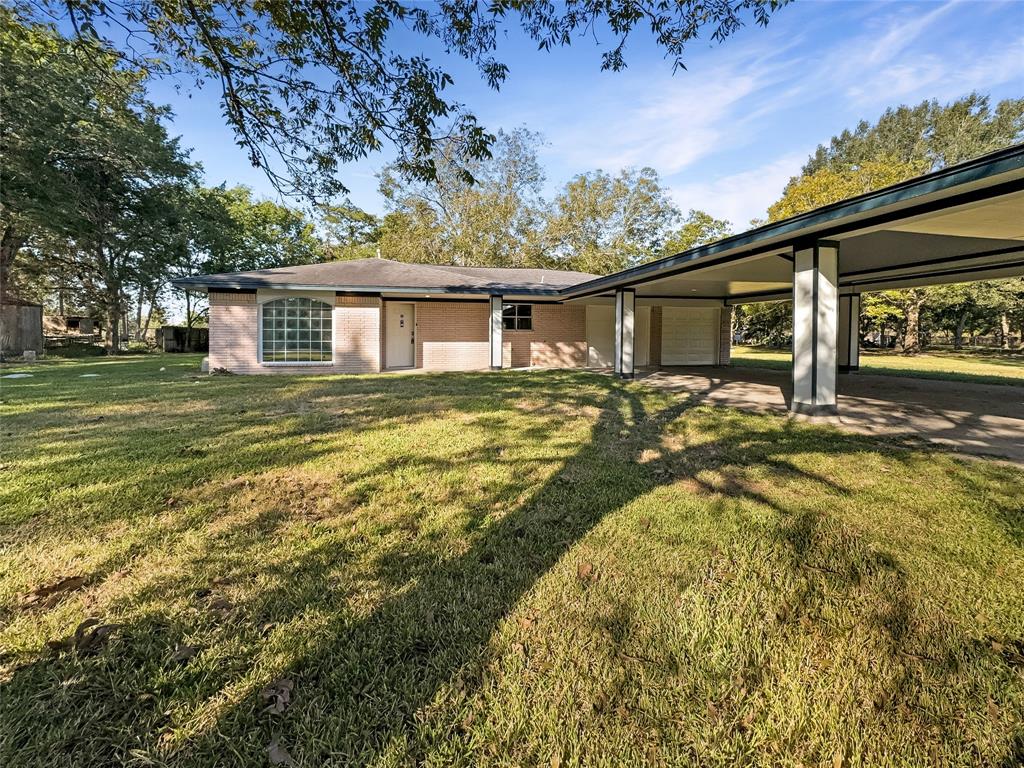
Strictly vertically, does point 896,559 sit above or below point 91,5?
below

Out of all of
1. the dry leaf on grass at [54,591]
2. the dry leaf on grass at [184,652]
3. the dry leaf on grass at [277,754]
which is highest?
the dry leaf on grass at [54,591]

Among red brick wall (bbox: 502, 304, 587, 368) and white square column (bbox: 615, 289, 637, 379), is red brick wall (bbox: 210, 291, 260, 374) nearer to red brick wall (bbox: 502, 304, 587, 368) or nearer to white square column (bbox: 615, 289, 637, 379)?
red brick wall (bbox: 502, 304, 587, 368)

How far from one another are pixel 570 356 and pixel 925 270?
385 inches

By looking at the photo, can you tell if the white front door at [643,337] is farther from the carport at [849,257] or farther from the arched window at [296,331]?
the arched window at [296,331]

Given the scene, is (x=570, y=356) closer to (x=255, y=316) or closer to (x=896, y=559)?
(x=255, y=316)

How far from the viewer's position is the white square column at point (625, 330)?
1212cm

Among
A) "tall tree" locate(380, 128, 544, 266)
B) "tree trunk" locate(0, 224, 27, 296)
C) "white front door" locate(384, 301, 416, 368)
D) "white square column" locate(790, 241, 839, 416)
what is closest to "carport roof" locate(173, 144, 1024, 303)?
"white square column" locate(790, 241, 839, 416)

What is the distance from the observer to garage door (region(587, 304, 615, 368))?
1667cm

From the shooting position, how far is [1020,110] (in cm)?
2769

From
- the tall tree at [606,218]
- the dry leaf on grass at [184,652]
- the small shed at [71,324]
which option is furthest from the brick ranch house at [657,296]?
the small shed at [71,324]

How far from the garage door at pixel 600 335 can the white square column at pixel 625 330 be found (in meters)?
4.36

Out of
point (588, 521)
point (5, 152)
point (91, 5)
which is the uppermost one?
point (5, 152)

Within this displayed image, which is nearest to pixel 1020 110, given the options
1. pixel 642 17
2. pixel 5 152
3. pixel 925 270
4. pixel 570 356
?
pixel 925 270

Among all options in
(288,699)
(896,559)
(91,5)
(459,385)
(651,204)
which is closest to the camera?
(288,699)
